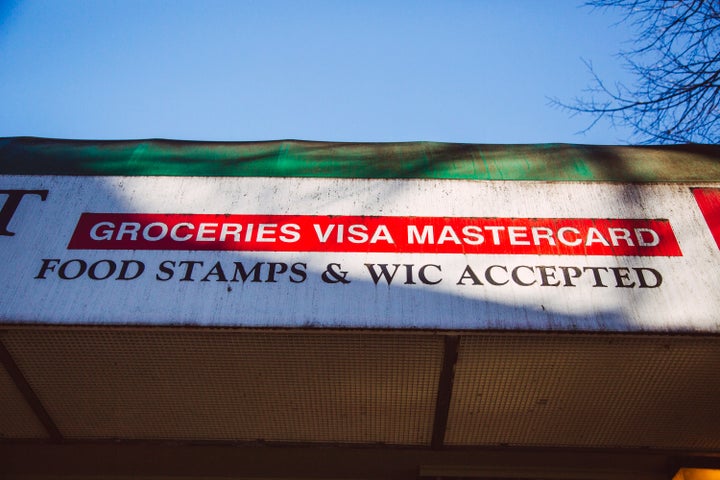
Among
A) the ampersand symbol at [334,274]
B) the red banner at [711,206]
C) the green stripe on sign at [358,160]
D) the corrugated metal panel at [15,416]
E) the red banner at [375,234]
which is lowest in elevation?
the corrugated metal panel at [15,416]

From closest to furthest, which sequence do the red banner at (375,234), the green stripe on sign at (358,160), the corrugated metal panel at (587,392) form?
1. the corrugated metal panel at (587,392)
2. the red banner at (375,234)
3. the green stripe on sign at (358,160)

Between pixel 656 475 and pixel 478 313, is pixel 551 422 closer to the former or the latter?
pixel 478 313

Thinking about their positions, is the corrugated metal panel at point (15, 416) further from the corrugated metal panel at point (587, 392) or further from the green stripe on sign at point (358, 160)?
the corrugated metal panel at point (587, 392)

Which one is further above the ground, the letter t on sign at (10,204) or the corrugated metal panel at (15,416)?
the letter t on sign at (10,204)

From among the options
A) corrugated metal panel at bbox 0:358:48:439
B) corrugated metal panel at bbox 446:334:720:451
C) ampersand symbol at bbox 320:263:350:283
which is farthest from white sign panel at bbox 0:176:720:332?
corrugated metal panel at bbox 0:358:48:439

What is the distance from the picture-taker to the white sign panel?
2.63 m

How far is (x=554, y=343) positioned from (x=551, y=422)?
1.90 ft

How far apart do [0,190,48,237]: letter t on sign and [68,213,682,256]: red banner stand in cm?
38

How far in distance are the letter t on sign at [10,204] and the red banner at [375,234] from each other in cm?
38

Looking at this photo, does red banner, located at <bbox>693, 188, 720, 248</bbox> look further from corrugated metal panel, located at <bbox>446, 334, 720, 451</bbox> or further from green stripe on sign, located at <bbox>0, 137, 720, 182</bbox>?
corrugated metal panel, located at <bbox>446, 334, 720, 451</bbox>

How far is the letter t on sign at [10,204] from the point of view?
300 cm

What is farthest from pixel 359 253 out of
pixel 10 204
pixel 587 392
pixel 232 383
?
pixel 10 204

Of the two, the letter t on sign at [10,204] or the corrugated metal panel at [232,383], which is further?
the letter t on sign at [10,204]

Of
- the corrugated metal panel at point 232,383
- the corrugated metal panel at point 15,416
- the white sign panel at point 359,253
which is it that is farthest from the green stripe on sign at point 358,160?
the corrugated metal panel at point 15,416
